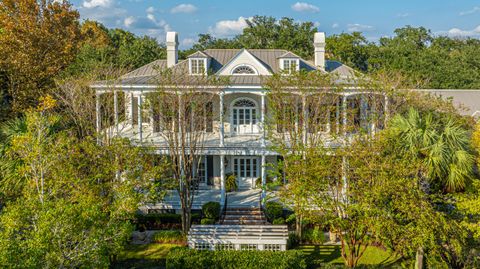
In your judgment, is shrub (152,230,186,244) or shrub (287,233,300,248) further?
shrub (152,230,186,244)

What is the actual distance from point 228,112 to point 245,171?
380 cm

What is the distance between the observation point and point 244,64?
24.2m

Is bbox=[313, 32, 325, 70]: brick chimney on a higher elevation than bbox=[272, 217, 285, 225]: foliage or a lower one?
higher

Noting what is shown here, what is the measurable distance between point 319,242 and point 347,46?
35.9 m

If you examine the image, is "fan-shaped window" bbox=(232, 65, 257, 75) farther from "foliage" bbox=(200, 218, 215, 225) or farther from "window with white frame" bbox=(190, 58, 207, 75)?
"foliage" bbox=(200, 218, 215, 225)

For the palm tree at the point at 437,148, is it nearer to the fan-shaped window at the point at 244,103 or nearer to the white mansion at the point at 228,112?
the white mansion at the point at 228,112

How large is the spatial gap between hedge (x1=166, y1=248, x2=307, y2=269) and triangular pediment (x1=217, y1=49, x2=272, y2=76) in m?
12.4

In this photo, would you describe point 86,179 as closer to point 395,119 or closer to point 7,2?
point 395,119

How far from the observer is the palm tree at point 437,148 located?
14.9m

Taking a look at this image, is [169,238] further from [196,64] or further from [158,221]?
[196,64]

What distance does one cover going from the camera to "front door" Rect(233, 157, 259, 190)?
24281mm

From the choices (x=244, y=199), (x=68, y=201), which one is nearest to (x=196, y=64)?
(x=244, y=199)

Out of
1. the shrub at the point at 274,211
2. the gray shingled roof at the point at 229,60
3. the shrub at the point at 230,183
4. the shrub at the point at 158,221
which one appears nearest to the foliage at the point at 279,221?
the shrub at the point at 274,211

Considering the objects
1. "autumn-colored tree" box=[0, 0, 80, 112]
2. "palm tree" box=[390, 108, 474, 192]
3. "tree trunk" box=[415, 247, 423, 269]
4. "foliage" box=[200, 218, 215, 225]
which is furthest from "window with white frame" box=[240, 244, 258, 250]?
"autumn-colored tree" box=[0, 0, 80, 112]
